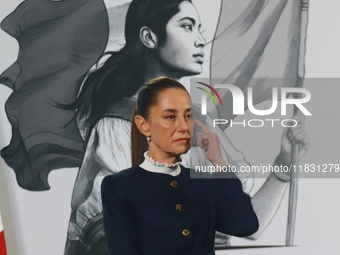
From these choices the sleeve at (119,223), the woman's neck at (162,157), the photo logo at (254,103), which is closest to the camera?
the sleeve at (119,223)

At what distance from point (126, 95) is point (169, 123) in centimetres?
41

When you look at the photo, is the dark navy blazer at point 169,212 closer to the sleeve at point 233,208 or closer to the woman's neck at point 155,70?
the sleeve at point 233,208

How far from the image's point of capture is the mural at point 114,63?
2.04 m

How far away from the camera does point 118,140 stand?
2041 mm

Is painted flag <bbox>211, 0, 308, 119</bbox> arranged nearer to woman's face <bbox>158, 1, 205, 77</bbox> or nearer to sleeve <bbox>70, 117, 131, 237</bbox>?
woman's face <bbox>158, 1, 205, 77</bbox>

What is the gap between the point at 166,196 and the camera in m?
1.58

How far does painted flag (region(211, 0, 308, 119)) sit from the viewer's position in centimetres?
204

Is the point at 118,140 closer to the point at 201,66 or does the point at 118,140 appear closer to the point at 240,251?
the point at 201,66

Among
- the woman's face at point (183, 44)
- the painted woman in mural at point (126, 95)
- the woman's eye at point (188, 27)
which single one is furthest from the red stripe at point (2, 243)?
the woman's eye at point (188, 27)

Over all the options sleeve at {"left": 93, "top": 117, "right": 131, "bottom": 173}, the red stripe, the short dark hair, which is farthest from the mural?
the short dark hair

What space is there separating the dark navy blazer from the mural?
0.44 metres

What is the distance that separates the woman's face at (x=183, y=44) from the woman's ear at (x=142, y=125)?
0.40 metres

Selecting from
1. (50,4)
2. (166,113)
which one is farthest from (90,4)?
(166,113)

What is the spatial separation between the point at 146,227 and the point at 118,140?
1.78 feet
